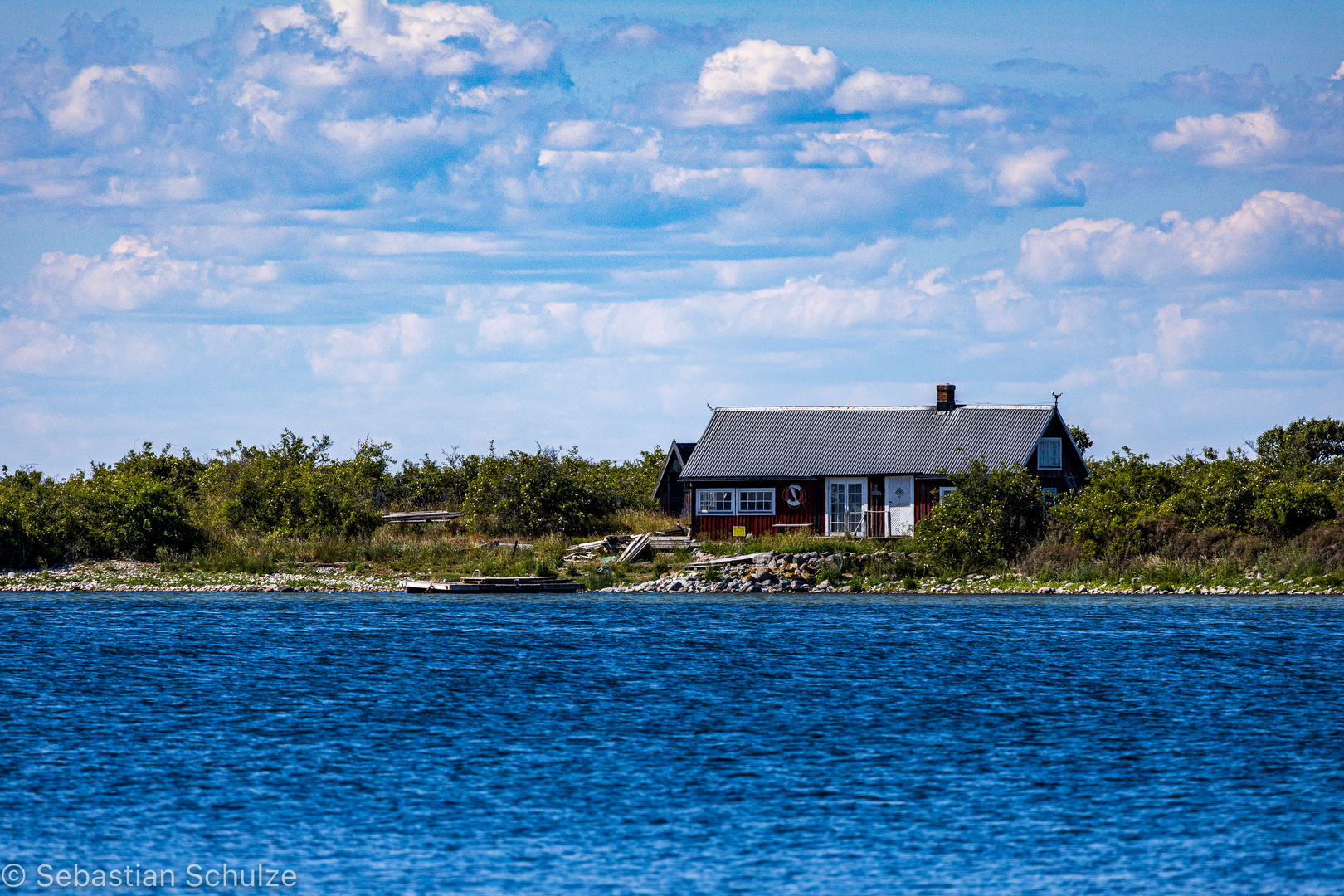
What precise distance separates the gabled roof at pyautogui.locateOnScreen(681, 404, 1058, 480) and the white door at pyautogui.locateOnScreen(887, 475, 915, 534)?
576mm

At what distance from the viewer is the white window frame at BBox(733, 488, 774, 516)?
59438 mm

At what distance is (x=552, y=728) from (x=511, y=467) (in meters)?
37.7

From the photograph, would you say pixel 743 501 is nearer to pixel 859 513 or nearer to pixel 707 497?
pixel 707 497

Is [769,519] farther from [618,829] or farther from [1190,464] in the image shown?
[618,829]

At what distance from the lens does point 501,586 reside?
5197 cm

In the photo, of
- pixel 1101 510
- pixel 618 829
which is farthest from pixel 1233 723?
pixel 1101 510

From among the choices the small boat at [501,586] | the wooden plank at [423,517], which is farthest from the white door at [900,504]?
the wooden plank at [423,517]

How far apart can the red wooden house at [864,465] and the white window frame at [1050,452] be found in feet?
0.15

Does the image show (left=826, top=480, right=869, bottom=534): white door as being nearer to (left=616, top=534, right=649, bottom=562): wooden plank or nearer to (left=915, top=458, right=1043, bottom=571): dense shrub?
(left=915, top=458, right=1043, bottom=571): dense shrub

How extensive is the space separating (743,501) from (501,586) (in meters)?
12.2

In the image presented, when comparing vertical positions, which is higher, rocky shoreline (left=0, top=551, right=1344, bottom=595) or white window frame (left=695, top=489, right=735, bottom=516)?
white window frame (left=695, top=489, right=735, bottom=516)

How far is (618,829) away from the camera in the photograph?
17047 mm

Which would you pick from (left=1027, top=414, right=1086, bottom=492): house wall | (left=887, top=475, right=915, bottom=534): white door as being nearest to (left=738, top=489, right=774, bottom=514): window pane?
(left=887, top=475, right=915, bottom=534): white door

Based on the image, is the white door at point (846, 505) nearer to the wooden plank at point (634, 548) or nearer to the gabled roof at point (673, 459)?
the wooden plank at point (634, 548)
